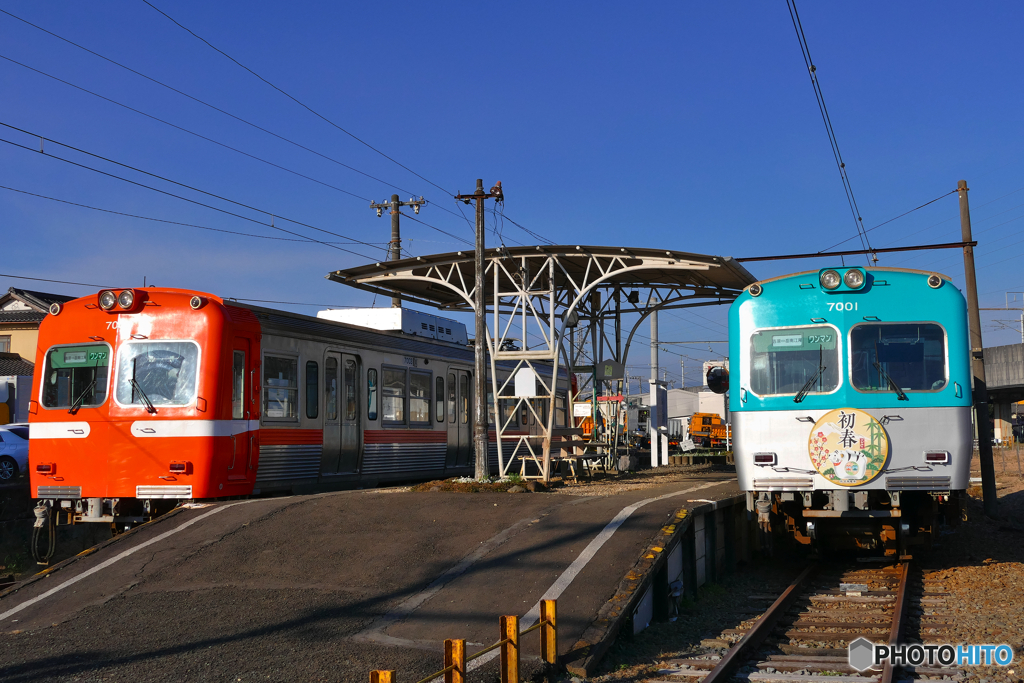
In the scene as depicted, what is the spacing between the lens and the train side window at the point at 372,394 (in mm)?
16312

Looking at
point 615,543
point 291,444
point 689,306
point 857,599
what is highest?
point 689,306

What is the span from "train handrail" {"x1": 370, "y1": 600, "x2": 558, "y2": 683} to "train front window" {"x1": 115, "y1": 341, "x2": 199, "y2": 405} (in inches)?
279

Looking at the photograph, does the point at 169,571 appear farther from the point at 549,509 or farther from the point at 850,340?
the point at 850,340

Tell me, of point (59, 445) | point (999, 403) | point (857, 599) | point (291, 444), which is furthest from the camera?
point (999, 403)

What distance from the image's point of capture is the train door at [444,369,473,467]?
19375 mm

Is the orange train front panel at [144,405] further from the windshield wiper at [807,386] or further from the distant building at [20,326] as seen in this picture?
the distant building at [20,326]

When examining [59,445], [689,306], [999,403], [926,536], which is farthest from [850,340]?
[999,403]

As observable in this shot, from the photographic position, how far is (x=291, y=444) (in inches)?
552

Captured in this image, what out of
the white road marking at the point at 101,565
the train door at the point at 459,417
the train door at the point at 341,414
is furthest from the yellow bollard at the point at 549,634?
the train door at the point at 459,417

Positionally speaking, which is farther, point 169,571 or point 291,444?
point 291,444

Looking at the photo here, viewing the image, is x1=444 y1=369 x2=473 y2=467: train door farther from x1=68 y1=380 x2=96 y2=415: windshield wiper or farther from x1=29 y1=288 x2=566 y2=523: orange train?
x1=68 y1=380 x2=96 y2=415: windshield wiper

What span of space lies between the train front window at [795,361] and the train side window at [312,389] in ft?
23.5

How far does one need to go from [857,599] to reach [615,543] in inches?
117

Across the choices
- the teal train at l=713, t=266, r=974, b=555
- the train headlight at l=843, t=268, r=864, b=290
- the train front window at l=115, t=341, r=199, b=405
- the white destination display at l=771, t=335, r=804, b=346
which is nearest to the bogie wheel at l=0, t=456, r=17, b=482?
the train front window at l=115, t=341, r=199, b=405
